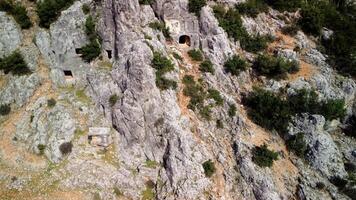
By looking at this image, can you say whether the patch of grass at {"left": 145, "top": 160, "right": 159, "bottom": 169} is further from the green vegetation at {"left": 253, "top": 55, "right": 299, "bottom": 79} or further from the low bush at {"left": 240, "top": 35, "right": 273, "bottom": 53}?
the low bush at {"left": 240, "top": 35, "right": 273, "bottom": 53}

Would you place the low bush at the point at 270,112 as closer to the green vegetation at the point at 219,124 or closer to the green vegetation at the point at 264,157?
the green vegetation at the point at 264,157

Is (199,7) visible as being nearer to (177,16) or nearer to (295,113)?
(177,16)

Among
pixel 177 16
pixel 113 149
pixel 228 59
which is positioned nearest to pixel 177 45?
pixel 177 16

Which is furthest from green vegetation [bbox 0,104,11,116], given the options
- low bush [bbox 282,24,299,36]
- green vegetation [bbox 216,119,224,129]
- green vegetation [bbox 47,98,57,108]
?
low bush [bbox 282,24,299,36]

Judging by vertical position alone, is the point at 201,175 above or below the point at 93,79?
below

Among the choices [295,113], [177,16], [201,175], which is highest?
[177,16]

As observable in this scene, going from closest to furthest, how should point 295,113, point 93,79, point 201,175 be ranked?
point 201,175 → point 295,113 → point 93,79
